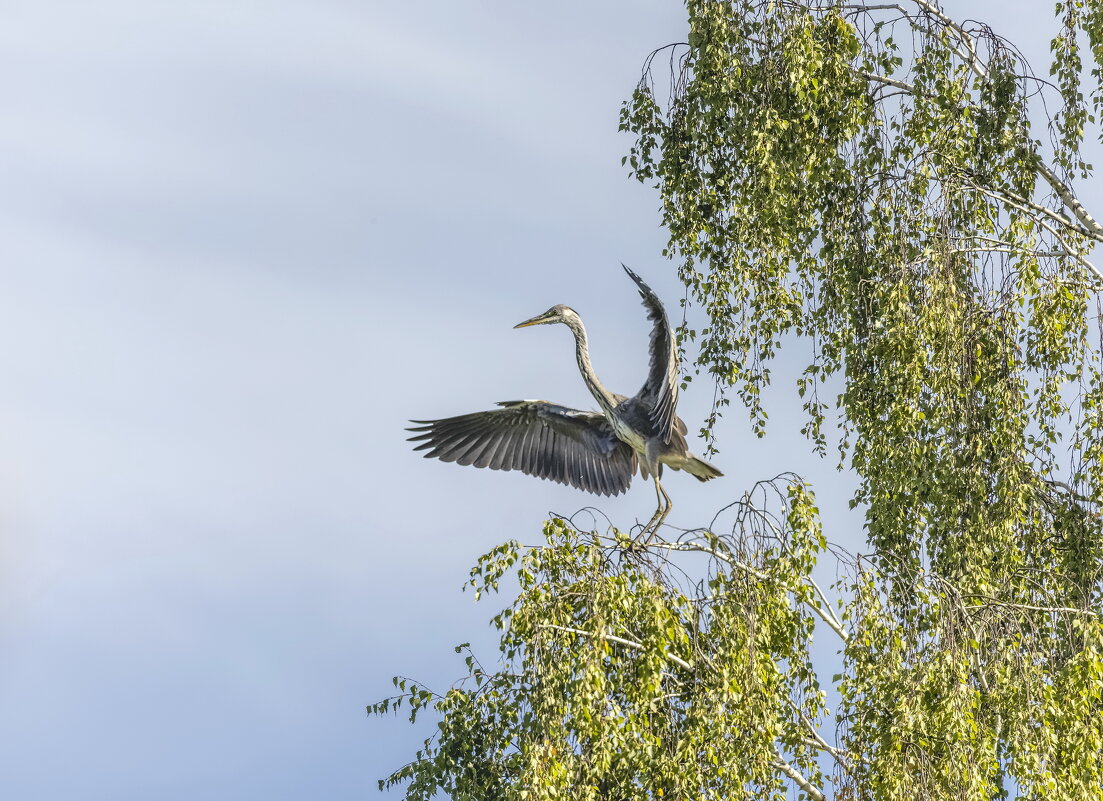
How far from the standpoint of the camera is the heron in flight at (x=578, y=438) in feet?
28.3

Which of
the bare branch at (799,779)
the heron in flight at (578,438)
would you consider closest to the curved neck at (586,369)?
the heron in flight at (578,438)

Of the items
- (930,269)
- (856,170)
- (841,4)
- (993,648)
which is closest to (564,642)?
(993,648)

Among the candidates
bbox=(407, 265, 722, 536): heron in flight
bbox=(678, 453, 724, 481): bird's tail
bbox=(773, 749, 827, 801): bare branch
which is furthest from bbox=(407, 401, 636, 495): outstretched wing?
bbox=(773, 749, 827, 801): bare branch

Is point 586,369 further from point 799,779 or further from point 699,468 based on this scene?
point 799,779

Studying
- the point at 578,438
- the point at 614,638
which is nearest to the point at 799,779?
the point at 614,638

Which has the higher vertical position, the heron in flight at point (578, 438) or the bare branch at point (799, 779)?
the heron in flight at point (578, 438)

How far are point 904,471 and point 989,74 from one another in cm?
267

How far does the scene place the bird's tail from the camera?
8750 mm

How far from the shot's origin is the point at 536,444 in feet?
32.0

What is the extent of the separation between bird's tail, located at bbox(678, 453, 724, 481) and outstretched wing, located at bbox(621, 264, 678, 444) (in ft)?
0.88

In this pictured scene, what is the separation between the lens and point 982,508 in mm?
8273

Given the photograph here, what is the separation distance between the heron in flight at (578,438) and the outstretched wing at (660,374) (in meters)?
0.01

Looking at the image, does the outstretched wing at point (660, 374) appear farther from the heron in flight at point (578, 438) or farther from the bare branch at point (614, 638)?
the bare branch at point (614, 638)

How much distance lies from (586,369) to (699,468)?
0.96 metres
